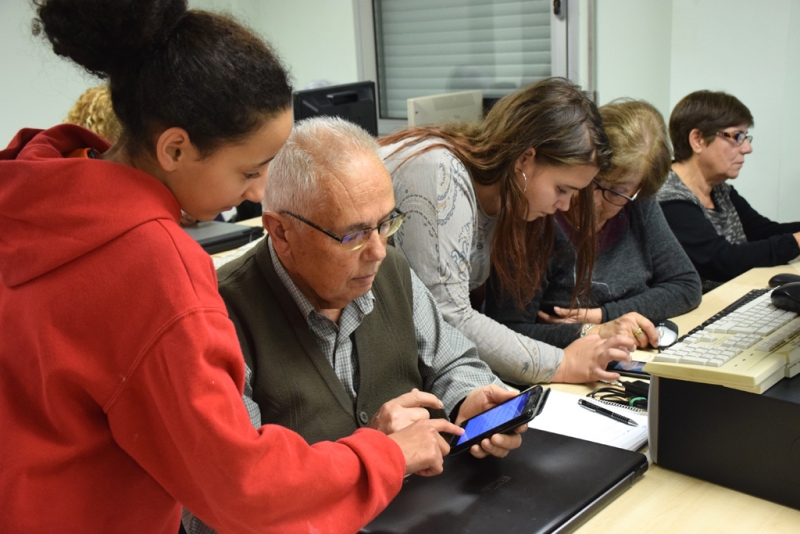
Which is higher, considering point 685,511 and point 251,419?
point 251,419

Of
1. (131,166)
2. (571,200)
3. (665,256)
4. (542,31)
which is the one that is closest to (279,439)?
(131,166)

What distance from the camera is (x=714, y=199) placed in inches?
116

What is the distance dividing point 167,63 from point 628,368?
1.16 meters

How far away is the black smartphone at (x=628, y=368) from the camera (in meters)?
1.54

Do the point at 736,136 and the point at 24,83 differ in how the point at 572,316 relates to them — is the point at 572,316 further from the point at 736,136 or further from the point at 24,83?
the point at 24,83

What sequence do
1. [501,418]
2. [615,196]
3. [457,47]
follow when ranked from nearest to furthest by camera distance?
[501,418] → [615,196] → [457,47]

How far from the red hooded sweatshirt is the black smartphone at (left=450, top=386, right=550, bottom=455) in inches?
13.5

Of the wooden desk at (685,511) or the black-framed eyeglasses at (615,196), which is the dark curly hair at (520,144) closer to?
the black-framed eyeglasses at (615,196)

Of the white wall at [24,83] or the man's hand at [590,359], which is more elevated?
the white wall at [24,83]

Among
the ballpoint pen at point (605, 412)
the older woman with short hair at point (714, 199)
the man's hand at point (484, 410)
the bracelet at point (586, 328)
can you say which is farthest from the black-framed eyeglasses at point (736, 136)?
the man's hand at point (484, 410)

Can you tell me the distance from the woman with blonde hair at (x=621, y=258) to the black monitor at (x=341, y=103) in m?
1.41

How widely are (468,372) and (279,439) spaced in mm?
693

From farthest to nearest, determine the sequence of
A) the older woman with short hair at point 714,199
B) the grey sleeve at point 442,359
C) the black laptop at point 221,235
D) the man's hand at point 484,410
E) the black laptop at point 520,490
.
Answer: the black laptop at point 221,235, the older woman with short hair at point 714,199, the grey sleeve at point 442,359, the man's hand at point 484,410, the black laptop at point 520,490

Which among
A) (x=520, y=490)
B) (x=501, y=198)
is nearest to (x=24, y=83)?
(x=501, y=198)
